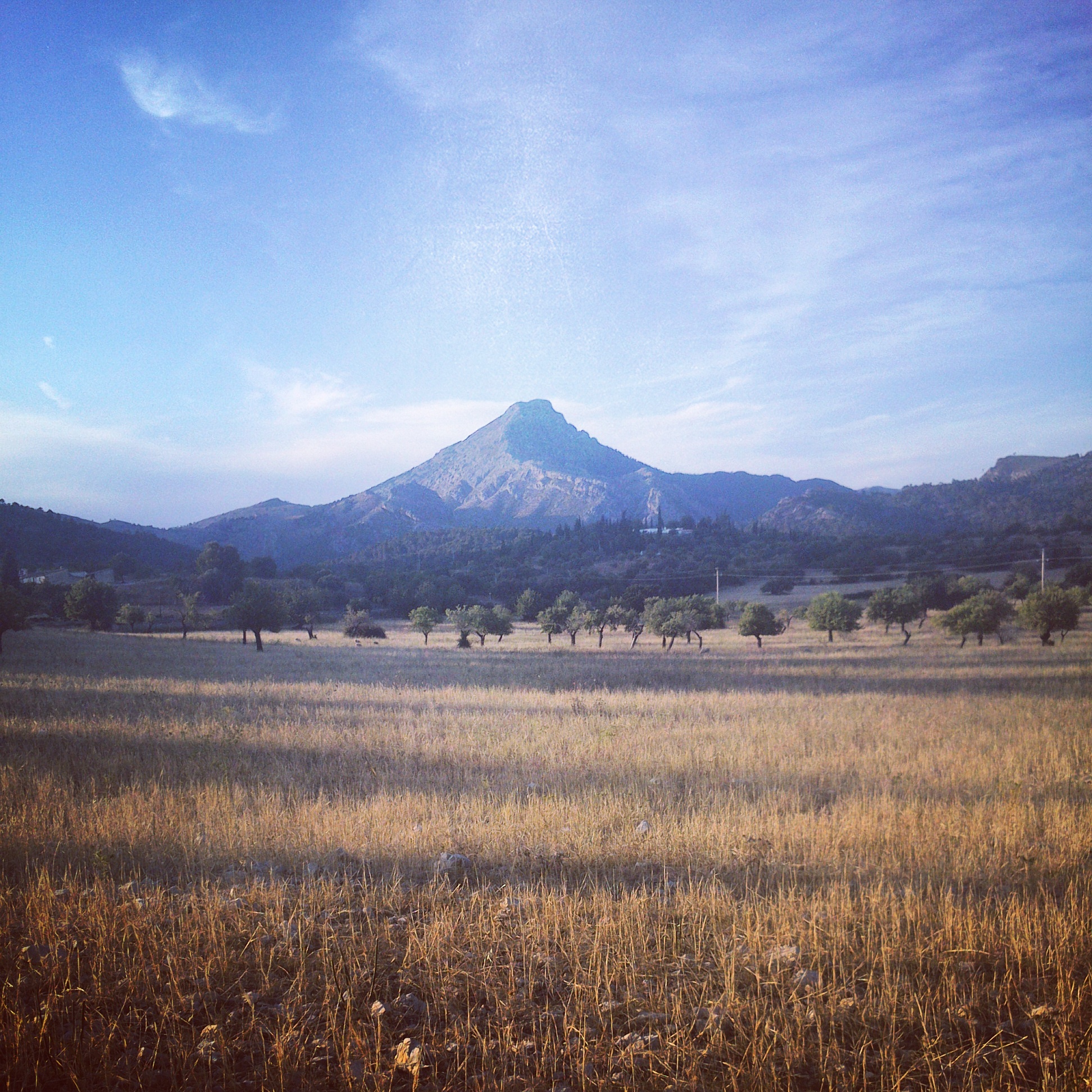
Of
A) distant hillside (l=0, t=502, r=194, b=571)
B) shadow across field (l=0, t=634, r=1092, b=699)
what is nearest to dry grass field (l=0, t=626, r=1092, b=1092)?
shadow across field (l=0, t=634, r=1092, b=699)

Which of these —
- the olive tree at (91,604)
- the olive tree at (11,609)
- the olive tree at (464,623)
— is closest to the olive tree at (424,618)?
the olive tree at (464,623)

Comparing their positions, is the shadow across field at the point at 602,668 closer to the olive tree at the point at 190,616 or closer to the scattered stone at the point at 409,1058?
the scattered stone at the point at 409,1058

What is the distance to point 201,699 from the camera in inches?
833

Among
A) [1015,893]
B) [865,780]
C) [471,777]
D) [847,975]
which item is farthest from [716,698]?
[847,975]

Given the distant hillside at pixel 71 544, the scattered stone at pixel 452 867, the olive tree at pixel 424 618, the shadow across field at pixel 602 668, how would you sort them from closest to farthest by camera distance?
the scattered stone at pixel 452 867 < the shadow across field at pixel 602 668 < the olive tree at pixel 424 618 < the distant hillside at pixel 71 544

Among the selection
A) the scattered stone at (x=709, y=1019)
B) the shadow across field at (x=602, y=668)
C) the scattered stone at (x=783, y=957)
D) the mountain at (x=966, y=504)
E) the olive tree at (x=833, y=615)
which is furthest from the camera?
the mountain at (x=966, y=504)

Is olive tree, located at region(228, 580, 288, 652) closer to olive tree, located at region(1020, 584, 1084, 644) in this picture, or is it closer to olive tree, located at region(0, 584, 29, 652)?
olive tree, located at region(0, 584, 29, 652)

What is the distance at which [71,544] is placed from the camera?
97.6 m

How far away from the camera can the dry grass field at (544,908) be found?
395cm

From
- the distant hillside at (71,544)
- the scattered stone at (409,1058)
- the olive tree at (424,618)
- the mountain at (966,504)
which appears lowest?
the olive tree at (424,618)

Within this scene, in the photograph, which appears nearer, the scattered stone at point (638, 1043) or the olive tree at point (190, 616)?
the scattered stone at point (638, 1043)

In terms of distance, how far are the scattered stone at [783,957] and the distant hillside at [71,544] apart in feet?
300

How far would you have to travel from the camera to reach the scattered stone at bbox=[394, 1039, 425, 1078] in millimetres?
3754

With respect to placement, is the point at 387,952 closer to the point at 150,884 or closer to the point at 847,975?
the point at 150,884
